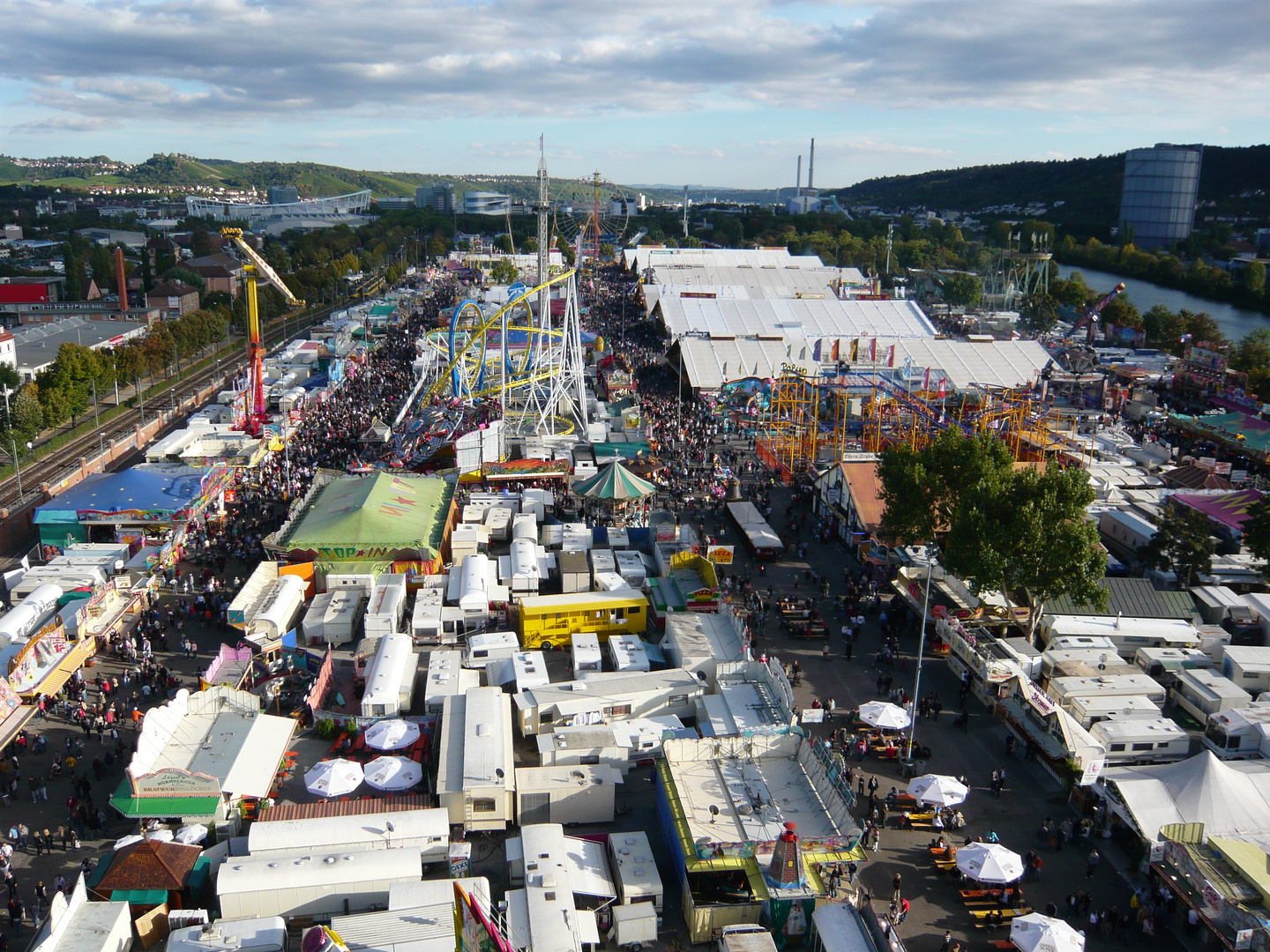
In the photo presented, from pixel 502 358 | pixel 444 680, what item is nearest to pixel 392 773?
pixel 444 680

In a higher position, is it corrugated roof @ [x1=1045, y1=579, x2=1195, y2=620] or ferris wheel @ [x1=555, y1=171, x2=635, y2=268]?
ferris wheel @ [x1=555, y1=171, x2=635, y2=268]

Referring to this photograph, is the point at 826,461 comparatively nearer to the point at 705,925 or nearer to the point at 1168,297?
the point at 705,925

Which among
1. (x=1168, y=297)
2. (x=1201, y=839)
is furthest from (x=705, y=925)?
(x=1168, y=297)

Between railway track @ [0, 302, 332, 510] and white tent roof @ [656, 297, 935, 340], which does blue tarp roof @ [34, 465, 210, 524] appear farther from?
white tent roof @ [656, 297, 935, 340]

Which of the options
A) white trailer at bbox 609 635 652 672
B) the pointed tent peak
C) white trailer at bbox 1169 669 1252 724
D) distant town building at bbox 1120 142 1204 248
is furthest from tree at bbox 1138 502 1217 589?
distant town building at bbox 1120 142 1204 248

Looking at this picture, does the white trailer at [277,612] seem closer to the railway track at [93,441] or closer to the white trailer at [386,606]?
the white trailer at [386,606]

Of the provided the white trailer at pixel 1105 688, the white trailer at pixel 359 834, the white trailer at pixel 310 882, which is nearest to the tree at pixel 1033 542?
the white trailer at pixel 1105 688

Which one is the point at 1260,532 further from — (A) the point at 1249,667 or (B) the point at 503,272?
(B) the point at 503,272
